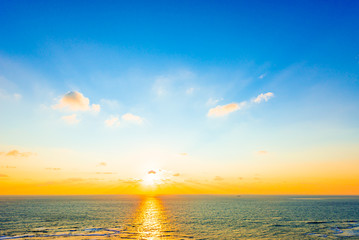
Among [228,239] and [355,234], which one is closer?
[228,239]

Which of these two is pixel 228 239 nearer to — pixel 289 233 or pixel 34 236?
pixel 289 233

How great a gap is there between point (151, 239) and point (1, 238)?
102ft

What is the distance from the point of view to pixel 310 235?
56250 mm

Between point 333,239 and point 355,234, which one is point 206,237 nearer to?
point 333,239

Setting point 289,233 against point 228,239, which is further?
point 289,233

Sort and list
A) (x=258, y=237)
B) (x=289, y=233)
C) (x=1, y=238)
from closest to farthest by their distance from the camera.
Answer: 1. (x=1, y=238)
2. (x=258, y=237)
3. (x=289, y=233)

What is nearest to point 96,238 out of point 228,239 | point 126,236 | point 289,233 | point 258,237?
point 126,236

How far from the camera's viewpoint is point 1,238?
51.2m

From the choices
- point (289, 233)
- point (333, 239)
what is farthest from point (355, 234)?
point (289, 233)

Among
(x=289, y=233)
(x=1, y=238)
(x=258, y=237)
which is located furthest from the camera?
(x=289, y=233)

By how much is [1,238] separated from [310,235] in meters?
67.2

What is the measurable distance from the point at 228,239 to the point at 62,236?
36.1 meters

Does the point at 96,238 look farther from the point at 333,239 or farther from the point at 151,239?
the point at 333,239

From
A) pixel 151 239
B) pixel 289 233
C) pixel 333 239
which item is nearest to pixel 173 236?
pixel 151 239
